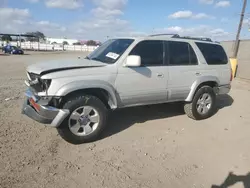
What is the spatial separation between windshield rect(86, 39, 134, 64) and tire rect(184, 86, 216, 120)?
6.94 ft

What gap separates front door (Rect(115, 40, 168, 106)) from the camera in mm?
4716

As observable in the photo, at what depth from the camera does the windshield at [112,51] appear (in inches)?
189

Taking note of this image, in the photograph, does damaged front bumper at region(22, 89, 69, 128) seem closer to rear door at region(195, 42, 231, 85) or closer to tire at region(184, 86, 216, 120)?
tire at region(184, 86, 216, 120)

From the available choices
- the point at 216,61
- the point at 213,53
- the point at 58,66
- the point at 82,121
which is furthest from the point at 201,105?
the point at 58,66

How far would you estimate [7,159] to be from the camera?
3754mm

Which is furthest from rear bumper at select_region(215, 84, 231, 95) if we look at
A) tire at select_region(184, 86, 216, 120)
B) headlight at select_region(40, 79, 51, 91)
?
headlight at select_region(40, 79, 51, 91)

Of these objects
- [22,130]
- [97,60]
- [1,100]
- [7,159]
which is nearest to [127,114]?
[97,60]

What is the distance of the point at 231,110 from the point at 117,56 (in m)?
4.13

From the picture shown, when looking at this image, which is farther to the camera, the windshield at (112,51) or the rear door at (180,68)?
the rear door at (180,68)

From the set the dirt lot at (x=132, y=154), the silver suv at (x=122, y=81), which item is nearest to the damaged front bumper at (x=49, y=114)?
the silver suv at (x=122, y=81)

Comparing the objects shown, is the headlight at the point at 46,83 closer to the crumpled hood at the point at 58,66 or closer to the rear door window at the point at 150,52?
the crumpled hood at the point at 58,66

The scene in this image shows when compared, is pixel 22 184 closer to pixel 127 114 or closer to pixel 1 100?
pixel 127 114

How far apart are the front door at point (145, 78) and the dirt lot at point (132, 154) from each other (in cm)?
70

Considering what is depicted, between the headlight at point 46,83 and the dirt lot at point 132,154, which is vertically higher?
the headlight at point 46,83
